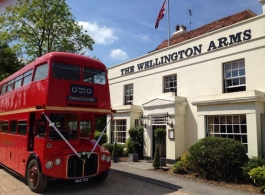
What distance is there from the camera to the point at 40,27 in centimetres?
2405

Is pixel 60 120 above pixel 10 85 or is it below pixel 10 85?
below

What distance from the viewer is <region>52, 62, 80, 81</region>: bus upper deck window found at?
26.7 feet

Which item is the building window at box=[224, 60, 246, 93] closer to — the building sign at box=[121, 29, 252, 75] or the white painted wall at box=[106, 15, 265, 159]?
the white painted wall at box=[106, 15, 265, 159]

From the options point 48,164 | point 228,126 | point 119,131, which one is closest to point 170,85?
point 228,126

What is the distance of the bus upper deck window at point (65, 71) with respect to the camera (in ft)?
26.7

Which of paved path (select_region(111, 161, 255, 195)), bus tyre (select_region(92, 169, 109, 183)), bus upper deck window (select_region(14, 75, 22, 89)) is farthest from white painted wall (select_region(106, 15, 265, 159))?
bus upper deck window (select_region(14, 75, 22, 89))

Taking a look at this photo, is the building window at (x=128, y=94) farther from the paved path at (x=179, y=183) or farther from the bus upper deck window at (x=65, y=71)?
the bus upper deck window at (x=65, y=71)

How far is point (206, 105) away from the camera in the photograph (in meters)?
11.9

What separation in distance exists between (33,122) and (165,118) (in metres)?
7.43

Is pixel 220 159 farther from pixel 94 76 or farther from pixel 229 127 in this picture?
pixel 94 76

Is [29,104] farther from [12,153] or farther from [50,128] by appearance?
[12,153]

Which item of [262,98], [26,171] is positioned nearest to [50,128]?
[26,171]

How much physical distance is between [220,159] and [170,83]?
22.5ft

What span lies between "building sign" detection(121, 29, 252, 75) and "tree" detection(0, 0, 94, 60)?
10.6 metres
